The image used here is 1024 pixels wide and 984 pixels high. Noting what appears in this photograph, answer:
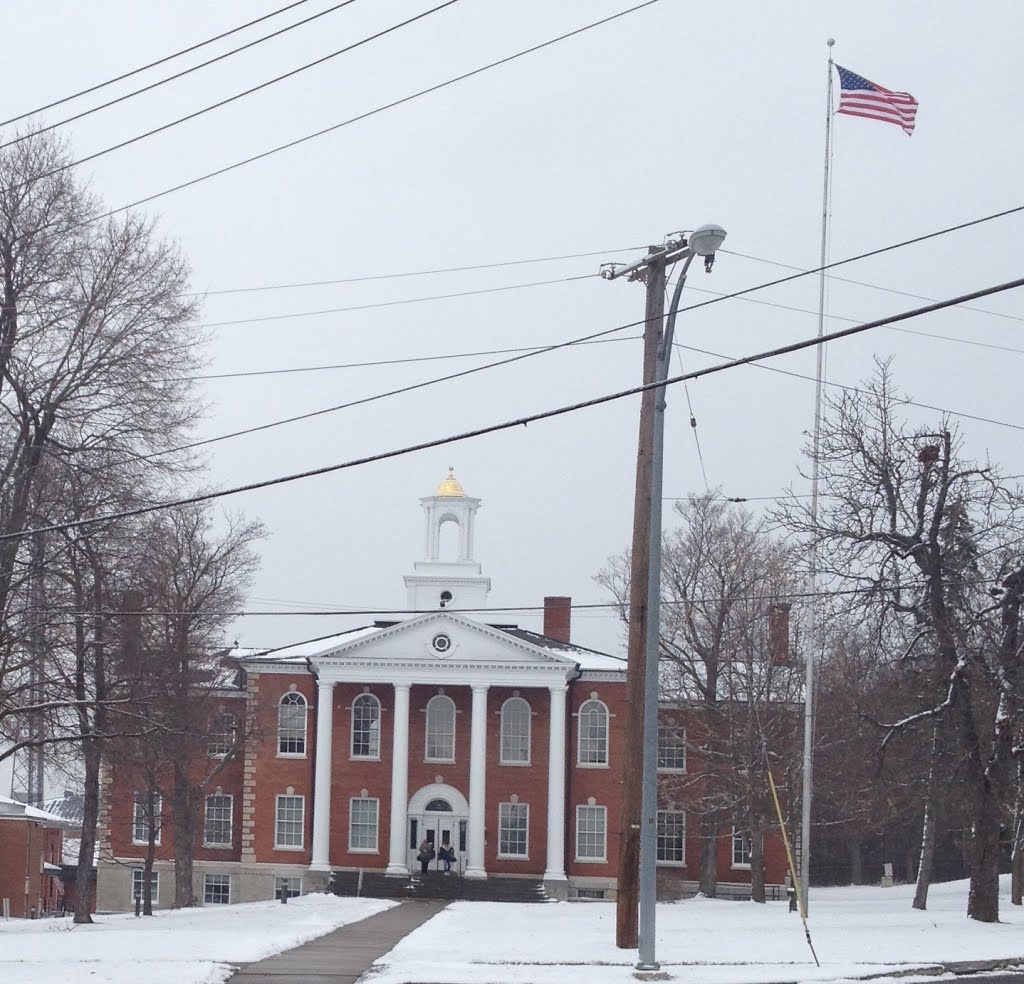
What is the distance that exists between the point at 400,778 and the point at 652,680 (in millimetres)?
33956

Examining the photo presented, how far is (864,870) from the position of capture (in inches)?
2822

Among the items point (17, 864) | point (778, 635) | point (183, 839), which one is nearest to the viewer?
point (778, 635)

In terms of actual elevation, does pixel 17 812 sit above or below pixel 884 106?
below

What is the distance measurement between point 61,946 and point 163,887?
1294 inches

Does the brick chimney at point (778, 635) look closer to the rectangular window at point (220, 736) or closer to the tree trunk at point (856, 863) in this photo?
the rectangular window at point (220, 736)

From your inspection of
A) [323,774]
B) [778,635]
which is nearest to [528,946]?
[778,635]

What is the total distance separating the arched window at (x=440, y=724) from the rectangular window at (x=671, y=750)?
25.1 feet

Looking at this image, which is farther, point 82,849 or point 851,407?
point 82,849

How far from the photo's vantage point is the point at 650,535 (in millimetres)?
20797

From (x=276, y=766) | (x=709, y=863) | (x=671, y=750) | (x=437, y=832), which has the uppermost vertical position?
(x=671, y=750)

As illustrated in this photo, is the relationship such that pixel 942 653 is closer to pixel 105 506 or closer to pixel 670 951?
pixel 670 951

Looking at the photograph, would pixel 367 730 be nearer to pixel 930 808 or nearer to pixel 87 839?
pixel 87 839

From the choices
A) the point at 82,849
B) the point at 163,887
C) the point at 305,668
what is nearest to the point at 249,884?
the point at 163,887

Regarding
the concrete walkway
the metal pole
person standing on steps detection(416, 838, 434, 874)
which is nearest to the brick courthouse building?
person standing on steps detection(416, 838, 434, 874)
